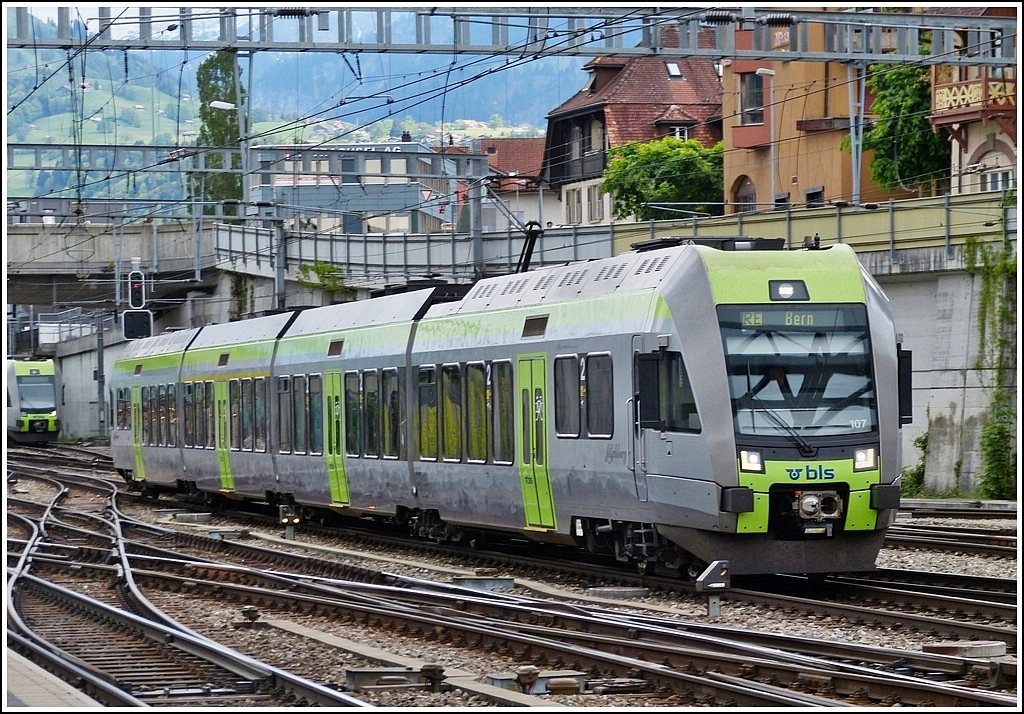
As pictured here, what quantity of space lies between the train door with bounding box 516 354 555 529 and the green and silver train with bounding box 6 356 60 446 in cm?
4959

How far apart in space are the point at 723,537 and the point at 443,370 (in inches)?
256

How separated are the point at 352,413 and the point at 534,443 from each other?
20.5 ft

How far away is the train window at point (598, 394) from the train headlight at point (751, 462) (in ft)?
6.17

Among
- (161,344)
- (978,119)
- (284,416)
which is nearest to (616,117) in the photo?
(978,119)

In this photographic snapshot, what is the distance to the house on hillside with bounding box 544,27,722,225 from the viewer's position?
291 ft

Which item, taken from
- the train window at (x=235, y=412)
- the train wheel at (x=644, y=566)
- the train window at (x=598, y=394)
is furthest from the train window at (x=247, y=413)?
the train wheel at (x=644, y=566)

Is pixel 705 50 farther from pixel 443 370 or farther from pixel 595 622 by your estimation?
pixel 595 622

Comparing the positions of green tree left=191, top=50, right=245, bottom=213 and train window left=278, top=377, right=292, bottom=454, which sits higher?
green tree left=191, top=50, right=245, bottom=213

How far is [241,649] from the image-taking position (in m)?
13.6

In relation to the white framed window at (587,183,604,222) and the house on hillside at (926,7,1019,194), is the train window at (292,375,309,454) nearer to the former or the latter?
the house on hillside at (926,7,1019,194)

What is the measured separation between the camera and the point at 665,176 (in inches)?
3022

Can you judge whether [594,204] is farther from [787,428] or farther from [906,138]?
[787,428]

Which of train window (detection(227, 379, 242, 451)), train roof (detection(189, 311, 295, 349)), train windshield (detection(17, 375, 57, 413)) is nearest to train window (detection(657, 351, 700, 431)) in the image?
train roof (detection(189, 311, 295, 349))

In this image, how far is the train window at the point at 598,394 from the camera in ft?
54.5
